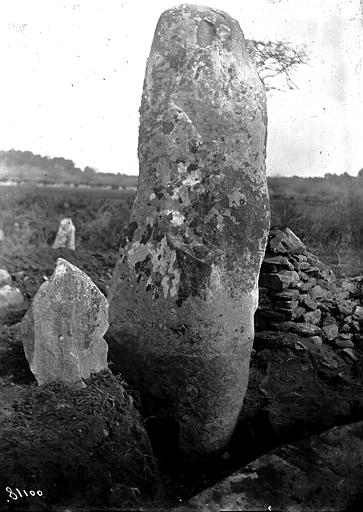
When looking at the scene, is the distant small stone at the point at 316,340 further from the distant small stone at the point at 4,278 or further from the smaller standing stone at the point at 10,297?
the distant small stone at the point at 4,278

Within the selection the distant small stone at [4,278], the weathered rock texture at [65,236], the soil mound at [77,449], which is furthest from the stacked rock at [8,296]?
the soil mound at [77,449]

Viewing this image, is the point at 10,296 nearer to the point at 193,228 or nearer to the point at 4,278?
the point at 4,278

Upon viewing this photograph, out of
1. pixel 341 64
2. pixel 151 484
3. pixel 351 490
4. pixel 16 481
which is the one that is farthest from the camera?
pixel 341 64

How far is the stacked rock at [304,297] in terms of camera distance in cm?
584

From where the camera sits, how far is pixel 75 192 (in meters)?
7.02

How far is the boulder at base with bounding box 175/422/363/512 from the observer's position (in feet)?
10.1

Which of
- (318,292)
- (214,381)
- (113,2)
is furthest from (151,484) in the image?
(113,2)

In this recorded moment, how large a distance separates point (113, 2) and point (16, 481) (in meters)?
3.76

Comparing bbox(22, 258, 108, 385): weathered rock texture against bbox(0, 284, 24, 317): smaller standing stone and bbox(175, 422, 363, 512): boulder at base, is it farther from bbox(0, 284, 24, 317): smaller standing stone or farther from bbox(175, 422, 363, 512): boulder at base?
Answer: bbox(0, 284, 24, 317): smaller standing stone

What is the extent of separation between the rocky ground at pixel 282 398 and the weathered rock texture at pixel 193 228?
0.44 m

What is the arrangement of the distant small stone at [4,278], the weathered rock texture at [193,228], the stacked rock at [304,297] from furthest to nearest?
the distant small stone at [4,278] < the stacked rock at [304,297] < the weathered rock texture at [193,228]

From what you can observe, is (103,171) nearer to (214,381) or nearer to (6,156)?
(6,156)

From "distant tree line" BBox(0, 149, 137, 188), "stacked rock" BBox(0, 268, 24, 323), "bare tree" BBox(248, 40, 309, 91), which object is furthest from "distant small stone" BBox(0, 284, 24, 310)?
"bare tree" BBox(248, 40, 309, 91)

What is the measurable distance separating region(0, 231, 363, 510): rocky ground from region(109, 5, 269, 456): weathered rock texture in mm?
440
